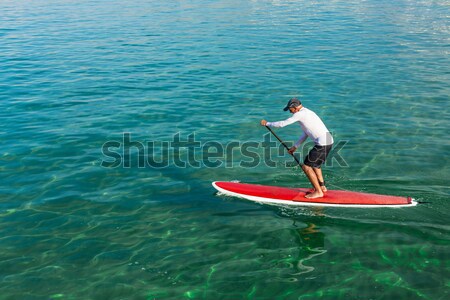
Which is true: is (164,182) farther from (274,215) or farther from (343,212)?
(343,212)

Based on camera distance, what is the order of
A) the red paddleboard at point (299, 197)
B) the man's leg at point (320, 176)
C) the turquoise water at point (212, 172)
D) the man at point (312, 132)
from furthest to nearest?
the man's leg at point (320, 176)
the red paddleboard at point (299, 197)
the man at point (312, 132)
the turquoise water at point (212, 172)

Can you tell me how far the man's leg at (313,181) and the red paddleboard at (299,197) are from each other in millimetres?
108

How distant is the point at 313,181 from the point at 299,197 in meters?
0.59

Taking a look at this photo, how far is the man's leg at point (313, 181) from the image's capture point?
11473 millimetres

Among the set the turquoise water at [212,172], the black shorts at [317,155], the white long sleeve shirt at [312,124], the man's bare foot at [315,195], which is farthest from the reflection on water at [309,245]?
the white long sleeve shirt at [312,124]

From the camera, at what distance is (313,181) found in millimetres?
11578

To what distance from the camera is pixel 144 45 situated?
33.5 meters

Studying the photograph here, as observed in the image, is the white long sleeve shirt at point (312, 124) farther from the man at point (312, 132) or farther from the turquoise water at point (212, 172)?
the turquoise water at point (212, 172)

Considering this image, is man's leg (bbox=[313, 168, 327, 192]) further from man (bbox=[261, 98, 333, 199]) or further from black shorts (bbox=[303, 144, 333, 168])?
black shorts (bbox=[303, 144, 333, 168])

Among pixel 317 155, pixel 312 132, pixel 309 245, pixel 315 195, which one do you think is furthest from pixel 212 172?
pixel 309 245

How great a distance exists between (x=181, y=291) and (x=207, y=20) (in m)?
39.2

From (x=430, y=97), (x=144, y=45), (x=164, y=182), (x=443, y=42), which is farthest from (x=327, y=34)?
(x=164, y=182)

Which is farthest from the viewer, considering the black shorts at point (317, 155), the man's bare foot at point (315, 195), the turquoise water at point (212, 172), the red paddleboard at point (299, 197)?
the man's bare foot at point (315, 195)

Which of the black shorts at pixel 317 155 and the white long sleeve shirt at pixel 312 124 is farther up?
the white long sleeve shirt at pixel 312 124
